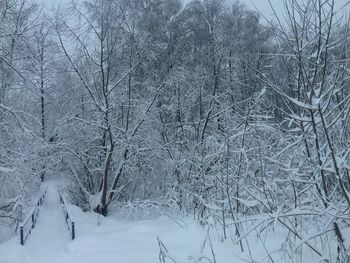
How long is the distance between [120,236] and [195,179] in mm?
3539

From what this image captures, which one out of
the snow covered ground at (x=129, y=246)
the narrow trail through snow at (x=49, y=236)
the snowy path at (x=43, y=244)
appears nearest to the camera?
the snow covered ground at (x=129, y=246)

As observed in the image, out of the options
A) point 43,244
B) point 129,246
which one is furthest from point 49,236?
point 129,246

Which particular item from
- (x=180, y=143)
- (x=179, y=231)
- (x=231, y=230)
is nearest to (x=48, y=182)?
(x=180, y=143)

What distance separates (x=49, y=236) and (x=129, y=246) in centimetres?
507

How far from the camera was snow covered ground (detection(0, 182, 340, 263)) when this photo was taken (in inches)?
290

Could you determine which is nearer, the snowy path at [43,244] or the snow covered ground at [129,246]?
the snow covered ground at [129,246]

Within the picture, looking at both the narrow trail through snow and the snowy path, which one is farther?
the narrow trail through snow

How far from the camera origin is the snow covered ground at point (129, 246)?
736cm

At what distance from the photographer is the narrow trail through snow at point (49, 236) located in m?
11.8

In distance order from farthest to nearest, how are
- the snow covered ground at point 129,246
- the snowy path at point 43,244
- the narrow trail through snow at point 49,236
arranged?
the narrow trail through snow at point 49,236 < the snowy path at point 43,244 < the snow covered ground at point 129,246

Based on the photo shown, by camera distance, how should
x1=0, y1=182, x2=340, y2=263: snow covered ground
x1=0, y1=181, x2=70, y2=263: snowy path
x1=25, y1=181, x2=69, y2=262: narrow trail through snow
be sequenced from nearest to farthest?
x1=0, y1=182, x2=340, y2=263: snow covered ground, x1=0, y1=181, x2=70, y2=263: snowy path, x1=25, y1=181, x2=69, y2=262: narrow trail through snow

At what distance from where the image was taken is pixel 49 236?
1427 cm

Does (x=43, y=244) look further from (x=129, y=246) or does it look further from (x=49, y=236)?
(x=129, y=246)

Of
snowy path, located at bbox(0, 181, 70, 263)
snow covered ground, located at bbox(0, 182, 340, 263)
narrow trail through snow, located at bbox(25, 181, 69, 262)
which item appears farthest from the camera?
narrow trail through snow, located at bbox(25, 181, 69, 262)
